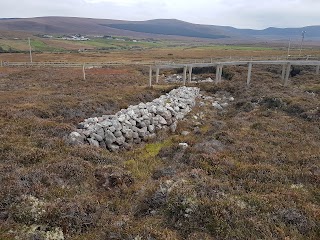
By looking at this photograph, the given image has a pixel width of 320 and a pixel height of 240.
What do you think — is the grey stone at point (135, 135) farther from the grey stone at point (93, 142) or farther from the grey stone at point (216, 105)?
the grey stone at point (216, 105)

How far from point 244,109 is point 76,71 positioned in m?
32.1

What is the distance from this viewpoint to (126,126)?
660 inches

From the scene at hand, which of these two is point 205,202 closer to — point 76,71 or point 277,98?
point 277,98

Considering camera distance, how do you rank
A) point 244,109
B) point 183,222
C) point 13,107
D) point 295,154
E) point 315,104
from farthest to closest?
1. point 244,109
2. point 315,104
3. point 13,107
4. point 295,154
5. point 183,222

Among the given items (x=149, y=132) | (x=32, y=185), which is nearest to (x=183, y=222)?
(x=32, y=185)

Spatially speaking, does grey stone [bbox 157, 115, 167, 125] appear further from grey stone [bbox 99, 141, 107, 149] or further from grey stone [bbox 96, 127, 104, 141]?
grey stone [bbox 99, 141, 107, 149]

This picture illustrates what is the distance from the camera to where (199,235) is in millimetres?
8086

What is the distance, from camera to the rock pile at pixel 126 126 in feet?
50.2

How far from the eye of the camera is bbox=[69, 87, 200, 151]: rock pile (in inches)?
603

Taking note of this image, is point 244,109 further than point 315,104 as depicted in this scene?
Yes

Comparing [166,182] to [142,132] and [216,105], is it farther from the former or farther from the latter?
[216,105]

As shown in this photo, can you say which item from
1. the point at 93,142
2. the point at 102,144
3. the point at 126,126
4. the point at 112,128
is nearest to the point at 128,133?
the point at 126,126

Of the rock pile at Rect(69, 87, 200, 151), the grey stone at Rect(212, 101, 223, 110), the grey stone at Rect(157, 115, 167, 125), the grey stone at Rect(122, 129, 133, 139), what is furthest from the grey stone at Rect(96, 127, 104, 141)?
the grey stone at Rect(212, 101, 223, 110)

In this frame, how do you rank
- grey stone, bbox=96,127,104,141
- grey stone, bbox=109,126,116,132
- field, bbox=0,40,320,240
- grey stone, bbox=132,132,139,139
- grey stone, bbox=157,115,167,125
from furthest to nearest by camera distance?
grey stone, bbox=157,115,167,125 → grey stone, bbox=132,132,139,139 → grey stone, bbox=109,126,116,132 → grey stone, bbox=96,127,104,141 → field, bbox=0,40,320,240
